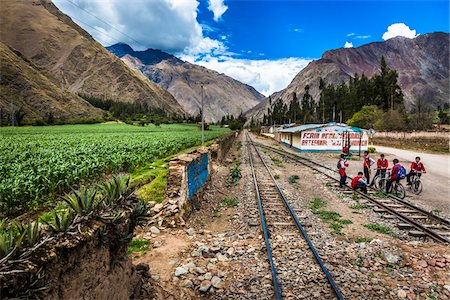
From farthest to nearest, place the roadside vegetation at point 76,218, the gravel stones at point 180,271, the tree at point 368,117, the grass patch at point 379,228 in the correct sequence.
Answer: the tree at point 368,117, the grass patch at point 379,228, the gravel stones at point 180,271, the roadside vegetation at point 76,218

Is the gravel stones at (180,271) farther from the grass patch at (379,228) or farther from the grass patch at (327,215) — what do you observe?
Result: the grass patch at (379,228)

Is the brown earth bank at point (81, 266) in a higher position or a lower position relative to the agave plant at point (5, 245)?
lower

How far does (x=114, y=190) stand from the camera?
4.88 m

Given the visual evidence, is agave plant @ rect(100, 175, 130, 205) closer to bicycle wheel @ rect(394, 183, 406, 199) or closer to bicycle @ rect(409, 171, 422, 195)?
bicycle wheel @ rect(394, 183, 406, 199)

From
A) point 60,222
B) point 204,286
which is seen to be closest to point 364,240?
point 204,286

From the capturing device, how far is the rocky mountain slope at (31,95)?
96.9 meters

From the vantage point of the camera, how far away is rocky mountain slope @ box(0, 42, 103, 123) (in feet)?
318

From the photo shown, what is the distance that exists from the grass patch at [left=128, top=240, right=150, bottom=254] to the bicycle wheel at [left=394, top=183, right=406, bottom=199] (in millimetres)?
12151

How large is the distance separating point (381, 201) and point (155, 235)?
10.2 metres

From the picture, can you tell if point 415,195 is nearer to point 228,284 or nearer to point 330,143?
point 228,284

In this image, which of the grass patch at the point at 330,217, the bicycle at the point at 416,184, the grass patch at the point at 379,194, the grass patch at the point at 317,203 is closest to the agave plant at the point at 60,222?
the grass patch at the point at 330,217

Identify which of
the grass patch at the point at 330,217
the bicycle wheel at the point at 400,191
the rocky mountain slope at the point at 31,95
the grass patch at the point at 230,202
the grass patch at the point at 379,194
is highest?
the rocky mountain slope at the point at 31,95

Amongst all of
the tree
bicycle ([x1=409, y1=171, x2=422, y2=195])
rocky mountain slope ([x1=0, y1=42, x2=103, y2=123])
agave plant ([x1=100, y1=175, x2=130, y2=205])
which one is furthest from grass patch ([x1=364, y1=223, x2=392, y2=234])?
rocky mountain slope ([x1=0, y1=42, x2=103, y2=123])

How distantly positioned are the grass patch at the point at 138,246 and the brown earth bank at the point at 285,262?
0.16 meters
